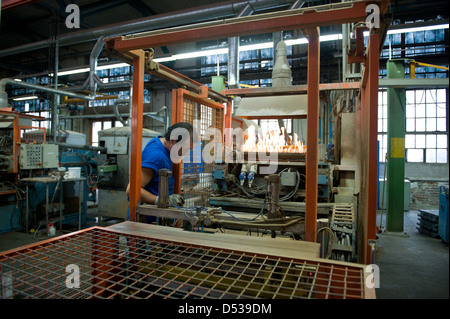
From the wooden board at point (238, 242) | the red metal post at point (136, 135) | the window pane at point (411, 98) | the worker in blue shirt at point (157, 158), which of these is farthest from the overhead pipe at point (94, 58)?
the window pane at point (411, 98)

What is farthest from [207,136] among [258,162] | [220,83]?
[220,83]

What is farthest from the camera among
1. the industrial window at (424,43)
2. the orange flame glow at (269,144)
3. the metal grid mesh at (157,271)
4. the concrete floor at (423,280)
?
the industrial window at (424,43)

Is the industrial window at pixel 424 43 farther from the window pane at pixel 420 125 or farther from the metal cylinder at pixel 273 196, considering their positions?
the metal cylinder at pixel 273 196

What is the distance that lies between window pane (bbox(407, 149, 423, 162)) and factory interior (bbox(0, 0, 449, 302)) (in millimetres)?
39

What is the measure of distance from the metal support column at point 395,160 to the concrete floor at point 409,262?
0.41 metres

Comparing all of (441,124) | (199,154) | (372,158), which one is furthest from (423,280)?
(441,124)

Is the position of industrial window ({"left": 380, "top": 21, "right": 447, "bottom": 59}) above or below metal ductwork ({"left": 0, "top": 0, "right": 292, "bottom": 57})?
above

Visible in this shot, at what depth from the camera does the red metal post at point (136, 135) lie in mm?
2447

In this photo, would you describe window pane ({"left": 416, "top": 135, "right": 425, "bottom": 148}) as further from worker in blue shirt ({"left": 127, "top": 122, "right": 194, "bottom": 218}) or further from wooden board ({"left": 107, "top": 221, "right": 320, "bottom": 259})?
wooden board ({"left": 107, "top": 221, "right": 320, "bottom": 259})

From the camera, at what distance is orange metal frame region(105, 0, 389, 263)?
1594 mm

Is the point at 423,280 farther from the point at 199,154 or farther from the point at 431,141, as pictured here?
the point at 431,141

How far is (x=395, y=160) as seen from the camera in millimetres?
5879

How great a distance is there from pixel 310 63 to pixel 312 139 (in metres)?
0.55

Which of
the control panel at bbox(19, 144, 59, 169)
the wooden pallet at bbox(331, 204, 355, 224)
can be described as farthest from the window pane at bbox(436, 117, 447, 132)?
the control panel at bbox(19, 144, 59, 169)
